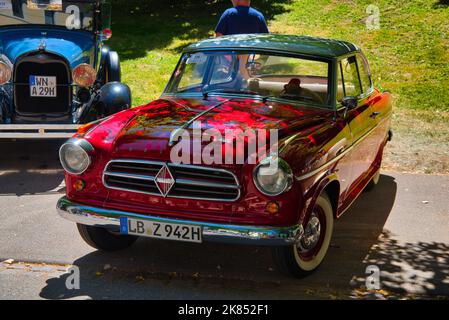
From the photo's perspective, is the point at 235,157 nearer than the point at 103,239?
Yes

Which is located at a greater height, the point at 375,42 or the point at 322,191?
the point at 375,42

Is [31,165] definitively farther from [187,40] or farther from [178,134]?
[187,40]

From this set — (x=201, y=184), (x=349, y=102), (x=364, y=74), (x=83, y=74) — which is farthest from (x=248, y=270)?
(x=83, y=74)

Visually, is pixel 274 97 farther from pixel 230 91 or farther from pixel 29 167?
pixel 29 167

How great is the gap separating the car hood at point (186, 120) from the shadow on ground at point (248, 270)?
0.96m

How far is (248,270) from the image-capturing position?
4.84 metres

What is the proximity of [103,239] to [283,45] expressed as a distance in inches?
95.1

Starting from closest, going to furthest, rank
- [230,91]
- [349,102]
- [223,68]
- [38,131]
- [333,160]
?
[333,160]
[349,102]
[230,91]
[223,68]
[38,131]

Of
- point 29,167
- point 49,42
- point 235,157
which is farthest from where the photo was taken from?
point 49,42

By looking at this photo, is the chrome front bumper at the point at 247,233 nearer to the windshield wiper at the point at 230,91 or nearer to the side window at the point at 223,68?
the windshield wiper at the point at 230,91

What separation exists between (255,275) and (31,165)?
168 inches

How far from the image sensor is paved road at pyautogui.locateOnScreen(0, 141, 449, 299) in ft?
14.6

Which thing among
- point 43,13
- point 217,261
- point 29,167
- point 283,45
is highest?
point 283,45

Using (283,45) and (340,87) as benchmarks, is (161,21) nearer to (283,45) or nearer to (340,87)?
(283,45)
